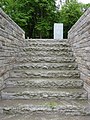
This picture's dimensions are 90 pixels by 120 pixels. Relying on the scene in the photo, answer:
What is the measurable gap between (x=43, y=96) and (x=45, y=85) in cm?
29

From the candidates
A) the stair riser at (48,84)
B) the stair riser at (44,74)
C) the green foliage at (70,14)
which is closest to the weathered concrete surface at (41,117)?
the stair riser at (48,84)

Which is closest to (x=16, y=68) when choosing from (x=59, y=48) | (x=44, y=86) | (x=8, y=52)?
(x=8, y=52)

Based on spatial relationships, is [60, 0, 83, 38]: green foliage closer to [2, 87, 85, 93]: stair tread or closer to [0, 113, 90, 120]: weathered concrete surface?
[2, 87, 85, 93]: stair tread

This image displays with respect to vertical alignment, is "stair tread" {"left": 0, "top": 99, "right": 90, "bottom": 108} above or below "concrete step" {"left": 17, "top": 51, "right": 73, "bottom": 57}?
below

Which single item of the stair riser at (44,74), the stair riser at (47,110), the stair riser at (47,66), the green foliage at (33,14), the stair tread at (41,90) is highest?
the green foliage at (33,14)

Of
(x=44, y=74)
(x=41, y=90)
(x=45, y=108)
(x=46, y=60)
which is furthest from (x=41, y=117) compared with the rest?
(x=46, y=60)

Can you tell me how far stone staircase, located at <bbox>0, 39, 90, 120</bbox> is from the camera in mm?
2379

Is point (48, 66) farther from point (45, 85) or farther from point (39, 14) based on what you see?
point (39, 14)

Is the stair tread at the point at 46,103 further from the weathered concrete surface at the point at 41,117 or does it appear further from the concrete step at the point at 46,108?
the weathered concrete surface at the point at 41,117

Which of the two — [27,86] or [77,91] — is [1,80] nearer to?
[27,86]

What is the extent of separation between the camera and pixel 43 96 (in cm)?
266

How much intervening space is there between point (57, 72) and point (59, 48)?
1.00 meters

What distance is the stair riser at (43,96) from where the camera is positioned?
8.59ft

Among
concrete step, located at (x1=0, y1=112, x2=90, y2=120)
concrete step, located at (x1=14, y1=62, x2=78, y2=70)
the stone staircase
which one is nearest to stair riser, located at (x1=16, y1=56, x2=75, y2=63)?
the stone staircase
